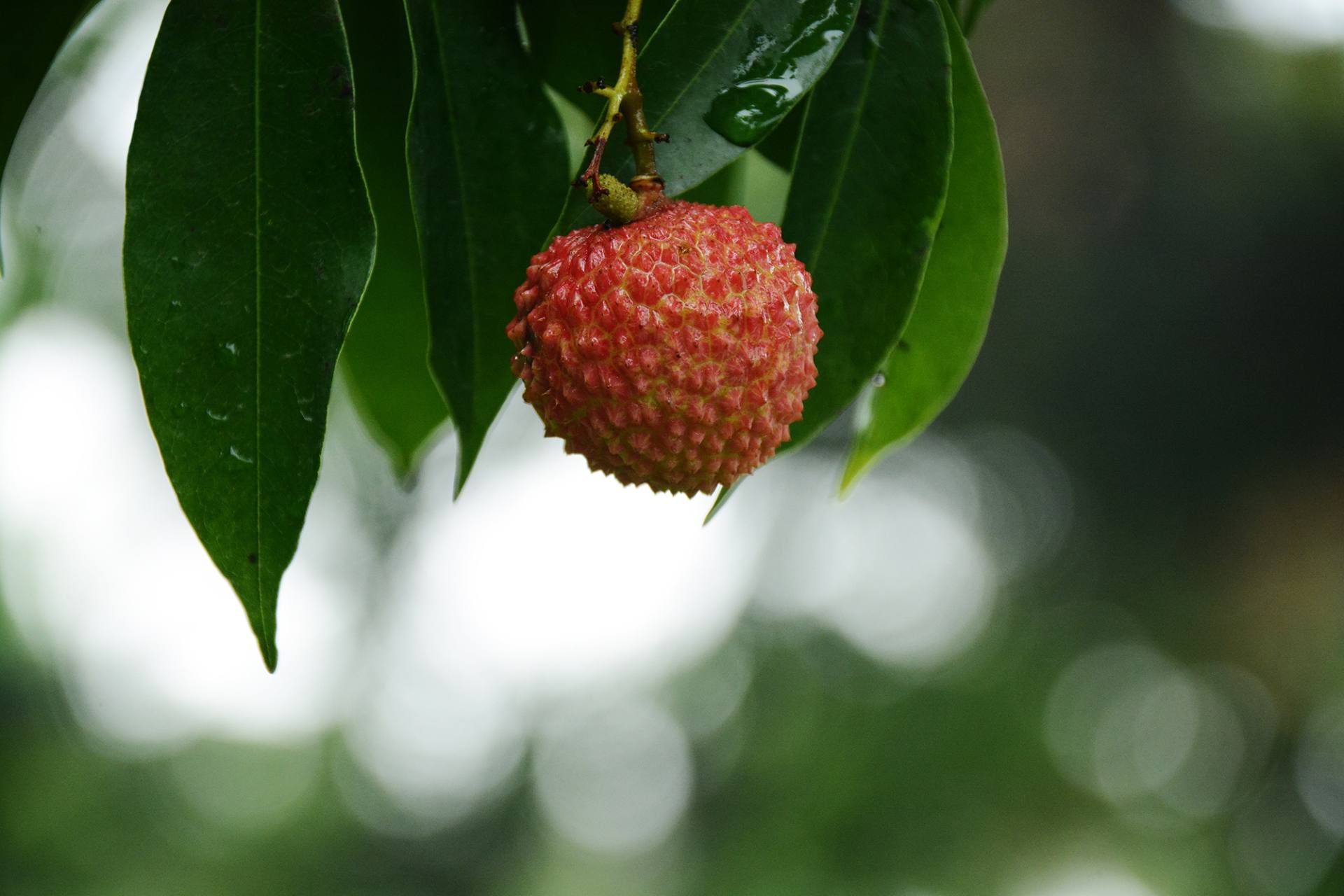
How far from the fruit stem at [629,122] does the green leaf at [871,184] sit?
0.15 metres

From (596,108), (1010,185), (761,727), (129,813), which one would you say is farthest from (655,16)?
(129,813)

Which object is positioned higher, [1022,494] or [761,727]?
[1022,494]

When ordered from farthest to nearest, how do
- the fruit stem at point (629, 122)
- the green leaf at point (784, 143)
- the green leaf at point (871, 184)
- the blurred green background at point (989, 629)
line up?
the blurred green background at point (989, 629) < the green leaf at point (784, 143) < the green leaf at point (871, 184) < the fruit stem at point (629, 122)

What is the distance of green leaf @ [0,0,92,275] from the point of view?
2.49 feet

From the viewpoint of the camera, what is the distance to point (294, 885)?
26.1ft

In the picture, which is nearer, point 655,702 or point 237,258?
point 237,258

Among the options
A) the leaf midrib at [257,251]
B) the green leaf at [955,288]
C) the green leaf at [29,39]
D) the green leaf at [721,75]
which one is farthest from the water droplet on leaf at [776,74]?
the green leaf at [29,39]

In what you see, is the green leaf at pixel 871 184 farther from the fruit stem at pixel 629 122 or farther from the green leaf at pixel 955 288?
the fruit stem at pixel 629 122

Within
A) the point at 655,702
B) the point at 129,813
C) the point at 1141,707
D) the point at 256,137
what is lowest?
the point at 129,813

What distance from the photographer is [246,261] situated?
587 mm

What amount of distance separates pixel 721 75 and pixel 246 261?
0.26 m

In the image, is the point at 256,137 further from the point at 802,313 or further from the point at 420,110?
the point at 802,313

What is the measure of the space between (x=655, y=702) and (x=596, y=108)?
24.4 feet

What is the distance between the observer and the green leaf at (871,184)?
0.67 meters
